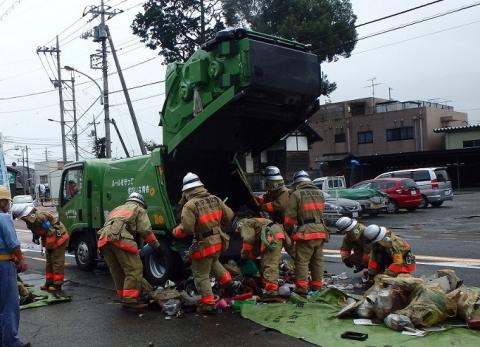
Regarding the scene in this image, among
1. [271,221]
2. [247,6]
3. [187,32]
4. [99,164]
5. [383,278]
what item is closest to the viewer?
[383,278]

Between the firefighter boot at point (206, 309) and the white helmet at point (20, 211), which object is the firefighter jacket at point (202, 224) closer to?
the firefighter boot at point (206, 309)

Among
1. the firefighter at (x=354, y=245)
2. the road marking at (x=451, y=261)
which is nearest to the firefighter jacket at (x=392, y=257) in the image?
the firefighter at (x=354, y=245)

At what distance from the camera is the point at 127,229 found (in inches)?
294

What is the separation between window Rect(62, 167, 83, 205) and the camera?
1115cm

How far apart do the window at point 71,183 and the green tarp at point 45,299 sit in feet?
9.61

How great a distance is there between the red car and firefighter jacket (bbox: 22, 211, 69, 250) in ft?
52.9

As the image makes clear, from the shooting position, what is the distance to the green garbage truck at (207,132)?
24.4ft

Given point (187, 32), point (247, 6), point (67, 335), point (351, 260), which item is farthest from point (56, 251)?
point (187, 32)

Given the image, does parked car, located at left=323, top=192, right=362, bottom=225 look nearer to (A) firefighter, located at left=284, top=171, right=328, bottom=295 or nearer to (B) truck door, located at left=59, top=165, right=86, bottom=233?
(B) truck door, located at left=59, top=165, right=86, bottom=233

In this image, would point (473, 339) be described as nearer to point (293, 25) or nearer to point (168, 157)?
point (168, 157)

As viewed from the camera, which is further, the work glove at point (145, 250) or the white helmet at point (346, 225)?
the work glove at point (145, 250)

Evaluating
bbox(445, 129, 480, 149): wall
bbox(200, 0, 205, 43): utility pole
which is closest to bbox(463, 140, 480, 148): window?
bbox(445, 129, 480, 149): wall

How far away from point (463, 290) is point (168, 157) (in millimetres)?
5045

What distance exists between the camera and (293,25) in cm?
2822
